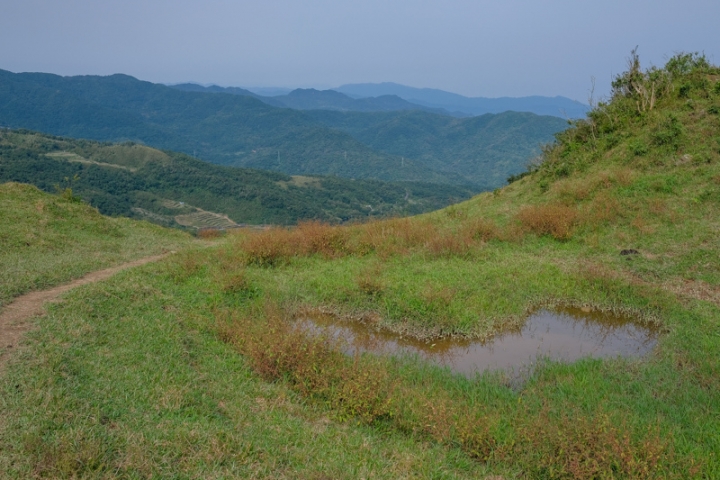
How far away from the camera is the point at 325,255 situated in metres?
11.0

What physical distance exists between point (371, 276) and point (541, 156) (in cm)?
1256

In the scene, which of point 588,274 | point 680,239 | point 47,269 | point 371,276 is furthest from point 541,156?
point 47,269

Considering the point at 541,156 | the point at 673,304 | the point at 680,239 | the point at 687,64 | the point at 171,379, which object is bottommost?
the point at 171,379

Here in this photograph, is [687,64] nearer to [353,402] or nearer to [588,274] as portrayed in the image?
[588,274]

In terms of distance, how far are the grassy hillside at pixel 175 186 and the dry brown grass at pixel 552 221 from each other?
51.5 m

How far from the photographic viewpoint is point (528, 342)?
741 centimetres

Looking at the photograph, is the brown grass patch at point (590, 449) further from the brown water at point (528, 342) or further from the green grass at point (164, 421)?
the brown water at point (528, 342)

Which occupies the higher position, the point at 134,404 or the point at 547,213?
the point at 547,213

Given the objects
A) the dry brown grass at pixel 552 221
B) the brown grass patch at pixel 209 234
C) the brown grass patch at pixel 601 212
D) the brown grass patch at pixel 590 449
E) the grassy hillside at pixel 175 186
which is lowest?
the grassy hillside at pixel 175 186

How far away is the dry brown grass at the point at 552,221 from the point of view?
1116 cm

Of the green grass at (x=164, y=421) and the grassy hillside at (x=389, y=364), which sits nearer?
the green grass at (x=164, y=421)

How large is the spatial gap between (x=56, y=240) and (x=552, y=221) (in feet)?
38.9

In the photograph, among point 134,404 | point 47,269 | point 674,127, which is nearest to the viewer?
point 134,404

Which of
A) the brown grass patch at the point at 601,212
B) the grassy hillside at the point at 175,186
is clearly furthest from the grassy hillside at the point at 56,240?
the grassy hillside at the point at 175,186
